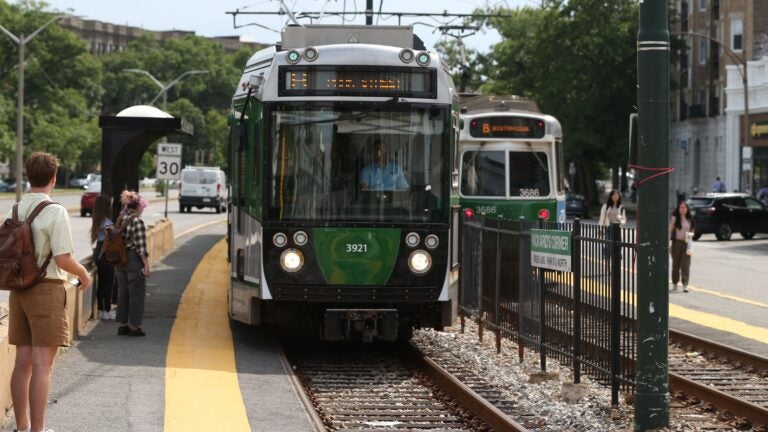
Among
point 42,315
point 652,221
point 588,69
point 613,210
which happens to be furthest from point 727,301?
point 588,69

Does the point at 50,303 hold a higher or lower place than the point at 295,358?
higher

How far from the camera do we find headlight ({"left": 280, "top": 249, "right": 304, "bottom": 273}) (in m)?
13.5

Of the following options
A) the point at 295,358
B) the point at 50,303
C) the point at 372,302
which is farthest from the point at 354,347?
the point at 50,303

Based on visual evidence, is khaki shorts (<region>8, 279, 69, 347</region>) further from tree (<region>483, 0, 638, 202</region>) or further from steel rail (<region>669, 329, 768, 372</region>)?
tree (<region>483, 0, 638, 202</region>)

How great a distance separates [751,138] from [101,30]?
143 meters

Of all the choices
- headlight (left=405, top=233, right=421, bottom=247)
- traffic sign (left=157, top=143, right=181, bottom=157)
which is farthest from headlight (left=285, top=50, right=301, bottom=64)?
traffic sign (left=157, top=143, right=181, bottom=157)

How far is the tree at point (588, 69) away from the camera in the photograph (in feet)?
238

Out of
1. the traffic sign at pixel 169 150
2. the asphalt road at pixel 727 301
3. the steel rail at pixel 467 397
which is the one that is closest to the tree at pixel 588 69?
the asphalt road at pixel 727 301

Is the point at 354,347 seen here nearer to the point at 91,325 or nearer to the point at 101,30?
the point at 91,325

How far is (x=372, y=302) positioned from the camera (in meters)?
13.6

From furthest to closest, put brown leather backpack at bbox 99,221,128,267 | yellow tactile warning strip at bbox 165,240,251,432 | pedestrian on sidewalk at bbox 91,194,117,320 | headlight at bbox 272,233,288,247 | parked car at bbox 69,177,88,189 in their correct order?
parked car at bbox 69,177,88,189
pedestrian on sidewalk at bbox 91,194,117,320
brown leather backpack at bbox 99,221,128,267
headlight at bbox 272,233,288,247
yellow tactile warning strip at bbox 165,240,251,432

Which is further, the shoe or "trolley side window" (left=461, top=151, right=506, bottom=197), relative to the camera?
"trolley side window" (left=461, top=151, right=506, bottom=197)

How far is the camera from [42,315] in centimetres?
827

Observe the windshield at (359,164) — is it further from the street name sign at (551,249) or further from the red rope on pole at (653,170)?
the red rope on pole at (653,170)
